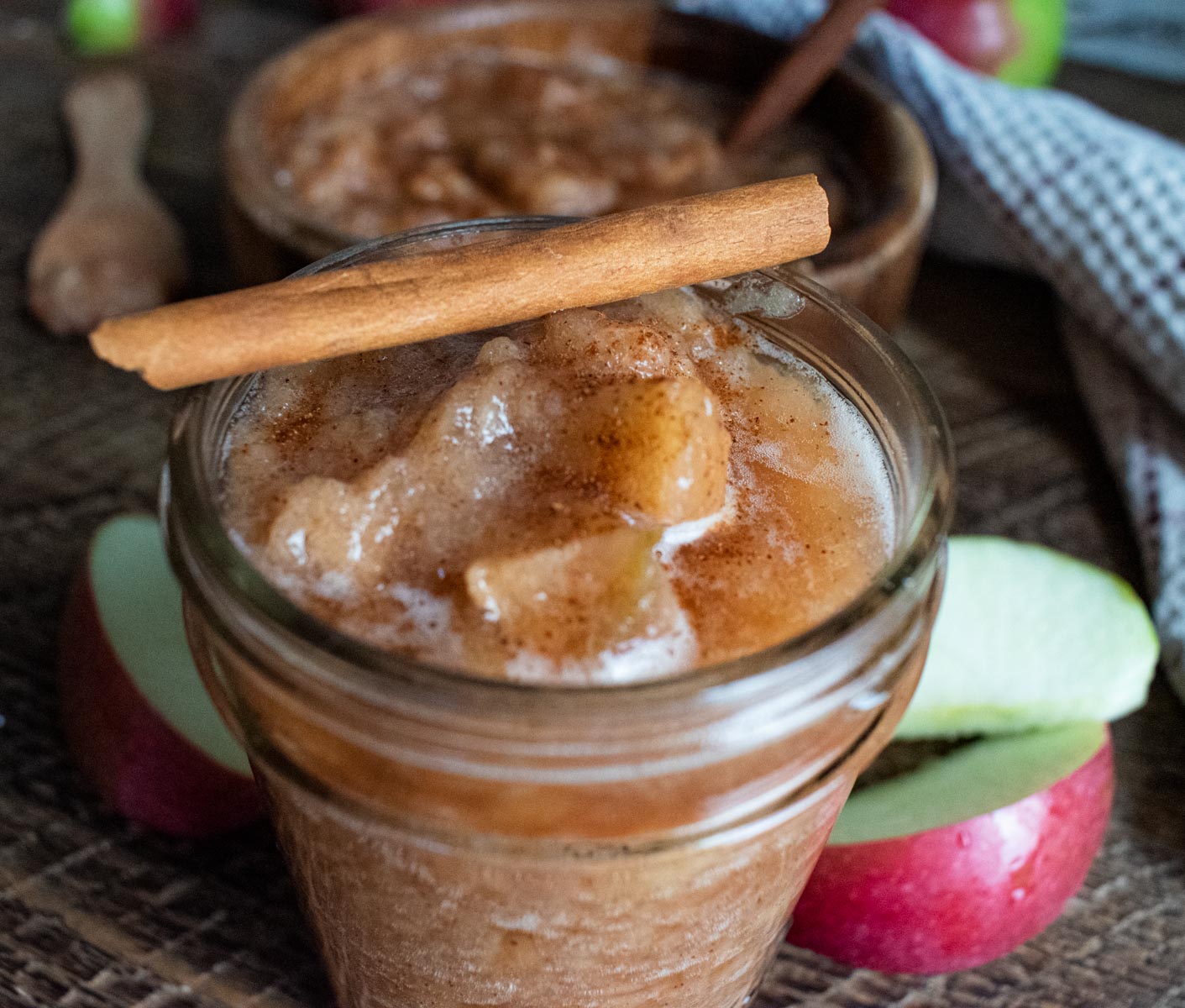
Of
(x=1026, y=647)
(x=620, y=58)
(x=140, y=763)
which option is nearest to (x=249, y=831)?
(x=140, y=763)

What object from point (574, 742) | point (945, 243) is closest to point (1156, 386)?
point (945, 243)

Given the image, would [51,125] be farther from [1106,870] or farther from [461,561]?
[1106,870]

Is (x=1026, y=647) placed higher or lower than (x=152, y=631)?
higher

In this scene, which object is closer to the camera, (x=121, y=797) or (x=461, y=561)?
(x=461, y=561)

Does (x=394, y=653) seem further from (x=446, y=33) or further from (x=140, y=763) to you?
(x=446, y=33)

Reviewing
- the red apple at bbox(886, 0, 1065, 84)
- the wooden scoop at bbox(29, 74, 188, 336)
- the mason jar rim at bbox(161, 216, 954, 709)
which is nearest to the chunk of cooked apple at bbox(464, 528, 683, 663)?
the mason jar rim at bbox(161, 216, 954, 709)

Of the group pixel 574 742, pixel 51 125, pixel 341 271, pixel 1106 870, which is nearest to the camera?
pixel 574 742

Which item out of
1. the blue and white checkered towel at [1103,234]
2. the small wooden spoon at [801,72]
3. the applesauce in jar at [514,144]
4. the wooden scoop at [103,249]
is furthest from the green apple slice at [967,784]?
the wooden scoop at [103,249]
